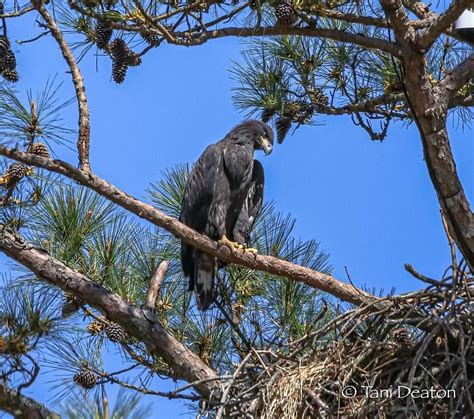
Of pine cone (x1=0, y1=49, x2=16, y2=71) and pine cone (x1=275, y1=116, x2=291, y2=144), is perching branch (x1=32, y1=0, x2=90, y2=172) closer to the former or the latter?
pine cone (x1=0, y1=49, x2=16, y2=71)

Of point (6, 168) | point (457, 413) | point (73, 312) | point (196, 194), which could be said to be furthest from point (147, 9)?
point (457, 413)

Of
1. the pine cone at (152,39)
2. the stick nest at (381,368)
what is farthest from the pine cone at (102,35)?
the stick nest at (381,368)

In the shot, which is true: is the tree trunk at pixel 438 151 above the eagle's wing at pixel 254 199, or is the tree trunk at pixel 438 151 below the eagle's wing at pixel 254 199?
below

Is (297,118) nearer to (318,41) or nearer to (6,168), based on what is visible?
(318,41)

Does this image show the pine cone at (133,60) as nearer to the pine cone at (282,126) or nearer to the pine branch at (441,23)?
the pine cone at (282,126)

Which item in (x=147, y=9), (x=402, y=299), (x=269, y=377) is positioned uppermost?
(x=147, y=9)

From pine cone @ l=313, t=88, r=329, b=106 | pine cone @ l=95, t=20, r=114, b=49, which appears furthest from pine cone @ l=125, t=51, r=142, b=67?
pine cone @ l=313, t=88, r=329, b=106

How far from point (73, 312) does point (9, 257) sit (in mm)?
388

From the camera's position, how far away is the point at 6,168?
5398 millimetres

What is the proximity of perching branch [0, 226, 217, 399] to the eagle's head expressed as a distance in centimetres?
227

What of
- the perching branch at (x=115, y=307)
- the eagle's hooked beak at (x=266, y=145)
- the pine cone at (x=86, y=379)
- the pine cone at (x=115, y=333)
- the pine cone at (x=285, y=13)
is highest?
the eagle's hooked beak at (x=266, y=145)

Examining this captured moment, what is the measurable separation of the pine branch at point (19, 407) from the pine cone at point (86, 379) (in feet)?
3.49

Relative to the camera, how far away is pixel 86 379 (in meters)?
5.37

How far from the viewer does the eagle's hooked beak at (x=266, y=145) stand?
7254mm
